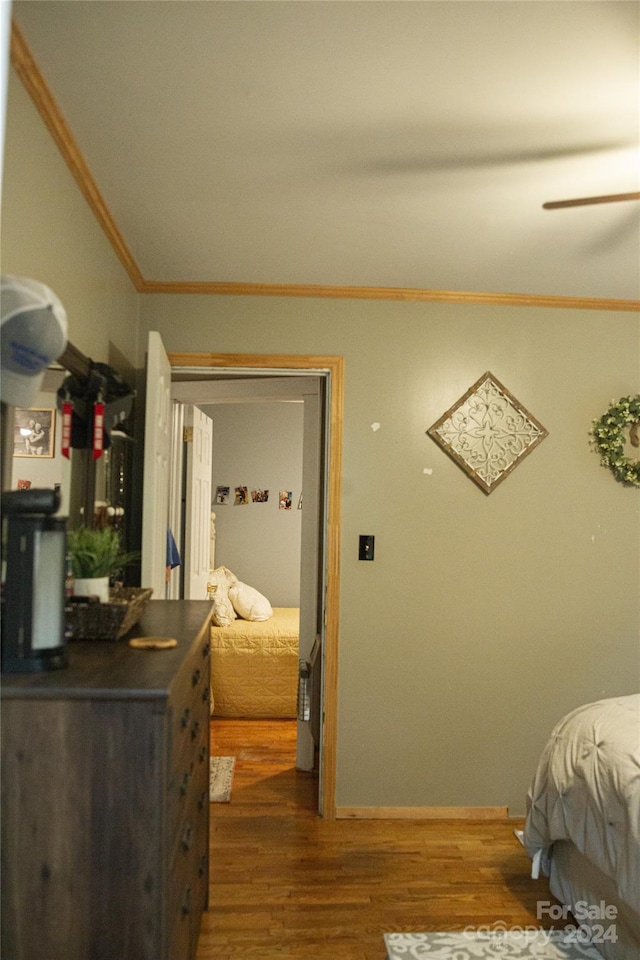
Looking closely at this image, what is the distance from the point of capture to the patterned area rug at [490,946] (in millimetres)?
2439

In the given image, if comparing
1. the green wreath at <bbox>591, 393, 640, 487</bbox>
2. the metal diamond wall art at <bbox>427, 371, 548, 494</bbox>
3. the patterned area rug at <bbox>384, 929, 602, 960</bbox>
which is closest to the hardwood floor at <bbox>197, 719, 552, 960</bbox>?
the patterned area rug at <bbox>384, 929, 602, 960</bbox>

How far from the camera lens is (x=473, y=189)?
255 centimetres

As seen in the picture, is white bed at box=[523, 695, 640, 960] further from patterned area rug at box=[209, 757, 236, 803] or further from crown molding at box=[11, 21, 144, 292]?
crown molding at box=[11, 21, 144, 292]

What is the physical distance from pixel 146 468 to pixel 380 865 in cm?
190

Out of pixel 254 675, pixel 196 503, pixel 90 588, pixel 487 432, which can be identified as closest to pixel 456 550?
pixel 487 432

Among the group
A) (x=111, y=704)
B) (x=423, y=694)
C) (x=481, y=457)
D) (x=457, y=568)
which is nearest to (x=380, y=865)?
(x=423, y=694)

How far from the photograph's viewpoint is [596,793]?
2.40m

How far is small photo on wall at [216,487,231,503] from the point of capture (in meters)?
6.89

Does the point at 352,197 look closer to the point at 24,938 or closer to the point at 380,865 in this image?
the point at 24,938

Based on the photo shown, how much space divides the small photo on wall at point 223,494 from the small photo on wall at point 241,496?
84 millimetres

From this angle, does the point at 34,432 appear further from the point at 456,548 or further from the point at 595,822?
the point at 456,548

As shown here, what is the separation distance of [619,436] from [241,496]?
153 inches

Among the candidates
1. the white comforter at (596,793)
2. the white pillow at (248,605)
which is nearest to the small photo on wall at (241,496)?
the white pillow at (248,605)

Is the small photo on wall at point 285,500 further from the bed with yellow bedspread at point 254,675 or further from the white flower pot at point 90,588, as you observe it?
the white flower pot at point 90,588
